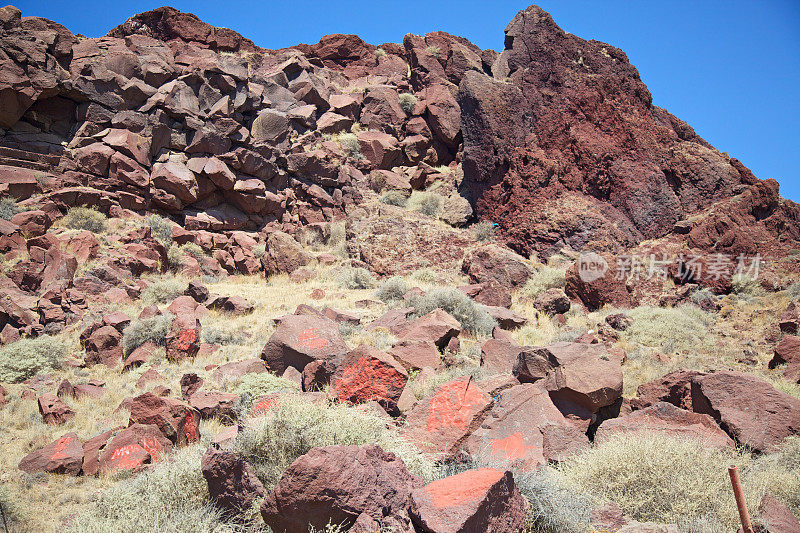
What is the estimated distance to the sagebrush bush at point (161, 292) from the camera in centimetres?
1227

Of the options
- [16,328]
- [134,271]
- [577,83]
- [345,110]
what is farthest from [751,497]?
[345,110]

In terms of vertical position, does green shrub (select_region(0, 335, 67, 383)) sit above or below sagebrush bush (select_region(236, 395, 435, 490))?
below

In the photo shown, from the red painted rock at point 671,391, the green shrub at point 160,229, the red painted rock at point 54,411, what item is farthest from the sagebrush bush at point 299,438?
the green shrub at point 160,229

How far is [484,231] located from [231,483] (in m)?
14.6

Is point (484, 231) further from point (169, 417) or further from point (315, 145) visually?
point (169, 417)

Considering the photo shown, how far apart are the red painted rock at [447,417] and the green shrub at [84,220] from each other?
44.3 feet

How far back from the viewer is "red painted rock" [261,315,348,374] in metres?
7.84

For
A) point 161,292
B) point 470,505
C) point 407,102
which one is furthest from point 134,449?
point 407,102

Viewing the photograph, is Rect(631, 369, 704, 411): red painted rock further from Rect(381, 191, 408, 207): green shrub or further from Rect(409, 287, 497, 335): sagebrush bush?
Rect(381, 191, 408, 207): green shrub

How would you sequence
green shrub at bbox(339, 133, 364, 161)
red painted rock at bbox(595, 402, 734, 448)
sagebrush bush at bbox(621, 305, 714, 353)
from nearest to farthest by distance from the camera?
red painted rock at bbox(595, 402, 734, 448)
sagebrush bush at bbox(621, 305, 714, 353)
green shrub at bbox(339, 133, 364, 161)

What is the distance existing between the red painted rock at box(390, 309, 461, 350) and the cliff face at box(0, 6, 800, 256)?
7859 millimetres

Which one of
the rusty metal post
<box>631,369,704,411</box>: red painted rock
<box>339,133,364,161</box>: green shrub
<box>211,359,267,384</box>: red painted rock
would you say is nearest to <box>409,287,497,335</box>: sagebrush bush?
<box>631,369,704,411</box>: red painted rock

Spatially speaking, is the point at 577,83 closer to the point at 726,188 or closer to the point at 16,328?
the point at 726,188

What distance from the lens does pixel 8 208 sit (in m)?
14.1
